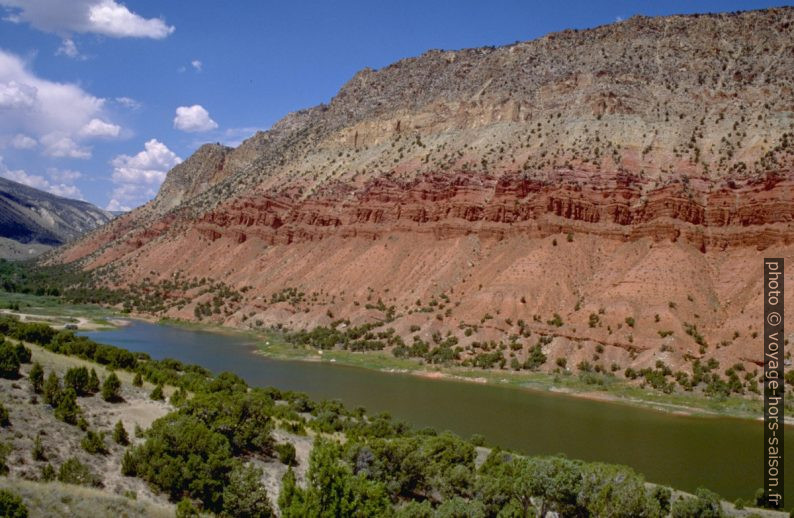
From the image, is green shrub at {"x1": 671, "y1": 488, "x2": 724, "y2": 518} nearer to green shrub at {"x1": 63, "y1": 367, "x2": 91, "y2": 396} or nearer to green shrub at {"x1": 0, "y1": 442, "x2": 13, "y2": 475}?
green shrub at {"x1": 0, "y1": 442, "x2": 13, "y2": 475}

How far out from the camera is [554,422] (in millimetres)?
37531

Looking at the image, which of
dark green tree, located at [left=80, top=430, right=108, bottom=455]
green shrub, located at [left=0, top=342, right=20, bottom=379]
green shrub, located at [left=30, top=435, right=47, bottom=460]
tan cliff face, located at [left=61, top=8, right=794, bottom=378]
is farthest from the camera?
tan cliff face, located at [left=61, top=8, right=794, bottom=378]

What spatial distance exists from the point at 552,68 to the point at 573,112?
16051 millimetres

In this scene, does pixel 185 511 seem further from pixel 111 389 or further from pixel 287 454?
pixel 111 389

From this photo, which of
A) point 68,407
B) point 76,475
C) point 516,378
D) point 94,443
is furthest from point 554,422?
point 76,475

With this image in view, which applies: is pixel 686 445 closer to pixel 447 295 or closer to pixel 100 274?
pixel 447 295

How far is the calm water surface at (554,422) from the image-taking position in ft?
96.8

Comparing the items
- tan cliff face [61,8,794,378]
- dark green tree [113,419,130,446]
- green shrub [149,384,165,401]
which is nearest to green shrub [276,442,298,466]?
dark green tree [113,419,130,446]

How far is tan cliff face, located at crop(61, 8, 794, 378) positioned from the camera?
58906 mm

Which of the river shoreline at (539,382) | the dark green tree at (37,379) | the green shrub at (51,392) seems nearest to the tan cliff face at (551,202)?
the river shoreline at (539,382)

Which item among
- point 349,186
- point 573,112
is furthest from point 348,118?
point 573,112

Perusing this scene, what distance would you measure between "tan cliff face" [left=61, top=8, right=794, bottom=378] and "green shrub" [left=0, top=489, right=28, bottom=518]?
46.5m

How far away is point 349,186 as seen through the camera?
101 m

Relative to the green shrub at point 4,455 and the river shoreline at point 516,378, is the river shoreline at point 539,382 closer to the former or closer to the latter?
the river shoreline at point 516,378
